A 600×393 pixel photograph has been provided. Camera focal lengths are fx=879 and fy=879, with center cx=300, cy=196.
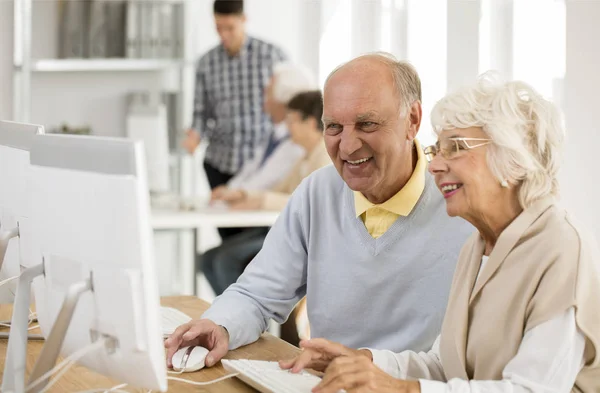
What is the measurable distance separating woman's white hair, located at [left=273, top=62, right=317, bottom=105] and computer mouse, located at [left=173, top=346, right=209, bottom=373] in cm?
251

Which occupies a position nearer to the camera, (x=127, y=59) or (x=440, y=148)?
(x=440, y=148)

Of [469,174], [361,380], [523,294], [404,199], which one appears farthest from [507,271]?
[404,199]

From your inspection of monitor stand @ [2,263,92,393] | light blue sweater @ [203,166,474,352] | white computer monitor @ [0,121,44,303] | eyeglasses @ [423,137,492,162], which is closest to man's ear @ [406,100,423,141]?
light blue sweater @ [203,166,474,352]

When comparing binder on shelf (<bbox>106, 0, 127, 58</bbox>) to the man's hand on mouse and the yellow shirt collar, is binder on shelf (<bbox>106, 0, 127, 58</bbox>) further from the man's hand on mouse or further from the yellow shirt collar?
the man's hand on mouse

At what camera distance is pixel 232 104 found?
508cm

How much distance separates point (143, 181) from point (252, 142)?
3.91 meters

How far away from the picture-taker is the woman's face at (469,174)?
56.6 inches

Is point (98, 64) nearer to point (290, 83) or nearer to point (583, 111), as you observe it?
point (290, 83)

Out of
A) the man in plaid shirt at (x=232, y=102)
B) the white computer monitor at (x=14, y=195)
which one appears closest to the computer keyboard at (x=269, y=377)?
the white computer monitor at (x=14, y=195)

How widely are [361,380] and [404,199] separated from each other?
2.16 ft

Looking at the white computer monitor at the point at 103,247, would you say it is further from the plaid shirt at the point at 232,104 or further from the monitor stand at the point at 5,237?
the plaid shirt at the point at 232,104

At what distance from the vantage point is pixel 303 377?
153 centimetres

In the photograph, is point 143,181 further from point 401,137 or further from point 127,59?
point 127,59

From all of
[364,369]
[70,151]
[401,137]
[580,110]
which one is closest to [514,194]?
[364,369]
